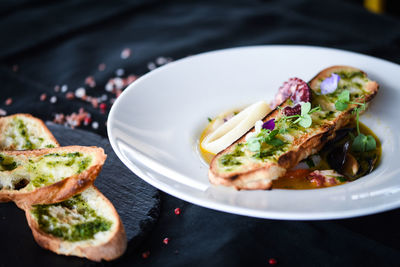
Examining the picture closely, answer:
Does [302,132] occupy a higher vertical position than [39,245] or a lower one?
higher

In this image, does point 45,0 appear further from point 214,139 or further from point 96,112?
point 214,139

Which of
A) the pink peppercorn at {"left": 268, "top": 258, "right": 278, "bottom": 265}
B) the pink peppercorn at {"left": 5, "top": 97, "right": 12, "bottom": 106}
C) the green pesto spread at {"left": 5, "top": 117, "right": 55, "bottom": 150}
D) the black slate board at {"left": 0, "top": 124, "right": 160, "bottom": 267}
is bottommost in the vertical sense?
the pink peppercorn at {"left": 268, "top": 258, "right": 278, "bottom": 265}

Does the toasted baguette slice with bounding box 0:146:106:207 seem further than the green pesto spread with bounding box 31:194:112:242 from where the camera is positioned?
Yes

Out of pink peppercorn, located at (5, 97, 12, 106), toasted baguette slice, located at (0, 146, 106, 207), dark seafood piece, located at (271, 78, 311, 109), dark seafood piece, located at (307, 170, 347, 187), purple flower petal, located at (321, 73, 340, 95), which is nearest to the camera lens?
toasted baguette slice, located at (0, 146, 106, 207)

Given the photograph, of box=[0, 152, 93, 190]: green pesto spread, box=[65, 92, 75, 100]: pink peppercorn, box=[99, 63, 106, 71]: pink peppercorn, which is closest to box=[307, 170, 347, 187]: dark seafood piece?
box=[0, 152, 93, 190]: green pesto spread

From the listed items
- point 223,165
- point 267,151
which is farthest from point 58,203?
point 267,151

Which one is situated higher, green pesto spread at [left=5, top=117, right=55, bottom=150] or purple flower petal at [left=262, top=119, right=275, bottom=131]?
purple flower petal at [left=262, top=119, right=275, bottom=131]

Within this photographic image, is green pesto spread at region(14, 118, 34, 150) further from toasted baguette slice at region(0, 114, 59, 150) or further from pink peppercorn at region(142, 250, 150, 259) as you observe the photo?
pink peppercorn at region(142, 250, 150, 259)
